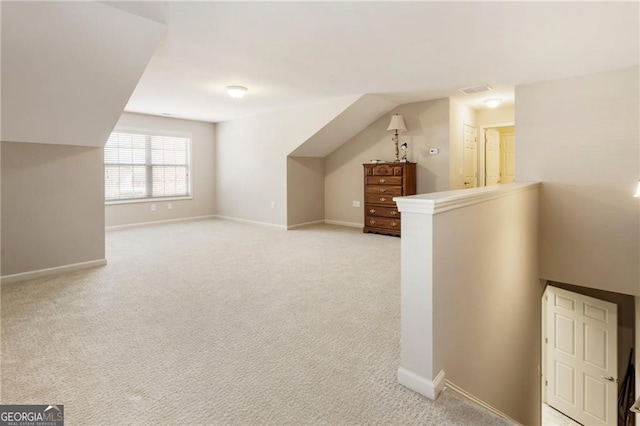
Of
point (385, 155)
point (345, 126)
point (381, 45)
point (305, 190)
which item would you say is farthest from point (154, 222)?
point (381, 45)

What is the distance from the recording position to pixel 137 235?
5961mm

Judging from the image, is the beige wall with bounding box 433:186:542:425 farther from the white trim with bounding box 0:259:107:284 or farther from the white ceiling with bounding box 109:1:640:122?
the white trim with bounding box 0:259:107:284

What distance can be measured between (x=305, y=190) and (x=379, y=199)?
1.61 meters

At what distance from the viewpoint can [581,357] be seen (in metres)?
4.98

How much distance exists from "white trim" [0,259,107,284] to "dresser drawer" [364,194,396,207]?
4.09 m

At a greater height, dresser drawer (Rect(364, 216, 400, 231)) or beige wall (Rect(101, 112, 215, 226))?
beige wall (Rect(101, 112, 215, 226))

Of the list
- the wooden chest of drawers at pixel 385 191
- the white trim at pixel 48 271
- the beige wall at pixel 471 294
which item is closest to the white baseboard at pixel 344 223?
the wooden chest of drawers at pixel 385 191

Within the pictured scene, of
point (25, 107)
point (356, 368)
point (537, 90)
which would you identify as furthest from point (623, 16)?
point (25, 107)

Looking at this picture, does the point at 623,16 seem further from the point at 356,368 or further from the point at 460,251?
the point at 356,368

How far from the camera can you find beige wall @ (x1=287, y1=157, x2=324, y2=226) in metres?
6.61

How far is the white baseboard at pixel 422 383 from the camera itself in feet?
5.73

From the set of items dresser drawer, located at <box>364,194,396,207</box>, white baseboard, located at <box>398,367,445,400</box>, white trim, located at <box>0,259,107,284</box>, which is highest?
dresser drawer, located at <box>364,194,396,207</box>

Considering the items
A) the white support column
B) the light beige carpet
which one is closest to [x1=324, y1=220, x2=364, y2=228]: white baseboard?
the light beige carpet

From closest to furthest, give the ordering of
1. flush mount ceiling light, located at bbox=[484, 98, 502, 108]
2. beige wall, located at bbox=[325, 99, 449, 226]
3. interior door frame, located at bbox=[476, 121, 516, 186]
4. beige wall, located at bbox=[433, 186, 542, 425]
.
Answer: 1. beige wall, located at bbox=[433, 186, 542, 425]
2. flush mount ceiling light, located at bbox=[484, 98, 502, 108]
3. beige wall, located at bbox=[325, 99, 449, 226]
4. interior door frame, located at bbox=[476, 121, 516, 186]
